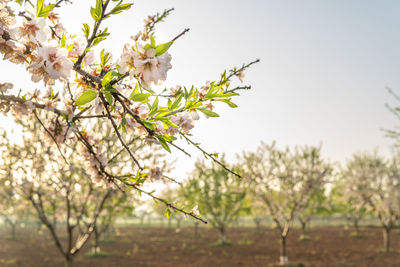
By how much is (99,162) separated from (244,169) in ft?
36.8

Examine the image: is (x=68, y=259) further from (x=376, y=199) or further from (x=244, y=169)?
(x=376, y=199)

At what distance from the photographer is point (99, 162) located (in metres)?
2.17

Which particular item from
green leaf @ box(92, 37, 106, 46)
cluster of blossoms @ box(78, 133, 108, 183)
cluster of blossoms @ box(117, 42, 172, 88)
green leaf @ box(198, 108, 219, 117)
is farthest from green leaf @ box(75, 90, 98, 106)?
cluster of blossoms @ box(78, 133, 108, 183)

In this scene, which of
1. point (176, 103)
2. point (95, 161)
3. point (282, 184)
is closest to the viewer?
point (176, 103)

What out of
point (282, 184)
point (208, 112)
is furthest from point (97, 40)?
point (282, 184)

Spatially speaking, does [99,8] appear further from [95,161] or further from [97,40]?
[95,161]

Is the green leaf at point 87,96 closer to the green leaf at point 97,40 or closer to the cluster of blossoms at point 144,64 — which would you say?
the cluster of blossoms at point 144,64

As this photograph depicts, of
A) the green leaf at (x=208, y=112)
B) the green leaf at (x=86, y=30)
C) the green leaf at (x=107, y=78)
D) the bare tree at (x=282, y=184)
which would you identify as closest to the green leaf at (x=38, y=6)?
the green leaf at (x=86, y=30)

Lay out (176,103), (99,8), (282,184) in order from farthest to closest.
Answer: (282,184) < (176,103) < (99,8)

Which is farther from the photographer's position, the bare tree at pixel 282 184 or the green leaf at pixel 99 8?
the bare tree at pixel 282 184

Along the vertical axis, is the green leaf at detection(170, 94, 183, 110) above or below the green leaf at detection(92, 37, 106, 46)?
below

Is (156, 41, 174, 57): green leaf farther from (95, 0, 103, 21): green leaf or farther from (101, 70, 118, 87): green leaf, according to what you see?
(95, 0, 103, 21): green leaf

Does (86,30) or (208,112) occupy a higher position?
(86,30)

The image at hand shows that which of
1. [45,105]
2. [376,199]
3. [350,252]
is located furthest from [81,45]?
[376,199]
